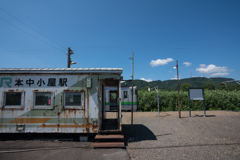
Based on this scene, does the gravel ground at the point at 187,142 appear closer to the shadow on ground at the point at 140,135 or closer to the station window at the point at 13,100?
the shadow on ground at the point at 140,135

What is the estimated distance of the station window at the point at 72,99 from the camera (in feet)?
19.7

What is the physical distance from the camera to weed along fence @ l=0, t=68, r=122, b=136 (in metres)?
5.84

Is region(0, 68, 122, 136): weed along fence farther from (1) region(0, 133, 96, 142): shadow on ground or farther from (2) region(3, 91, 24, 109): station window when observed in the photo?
(1) region(0, 133, 96, 142): shadow on ground

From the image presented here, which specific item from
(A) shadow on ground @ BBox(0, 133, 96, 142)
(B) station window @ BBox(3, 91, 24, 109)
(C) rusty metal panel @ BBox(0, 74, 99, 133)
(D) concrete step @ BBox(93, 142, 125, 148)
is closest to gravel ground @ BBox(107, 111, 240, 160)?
(D) concrete step @ BBox(93, 142, 125, 148)

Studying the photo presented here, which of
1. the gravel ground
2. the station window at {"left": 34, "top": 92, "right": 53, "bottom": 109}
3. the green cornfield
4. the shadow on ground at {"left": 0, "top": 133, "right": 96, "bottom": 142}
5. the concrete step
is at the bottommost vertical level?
the gravel ground

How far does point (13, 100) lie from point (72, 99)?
8.30ft

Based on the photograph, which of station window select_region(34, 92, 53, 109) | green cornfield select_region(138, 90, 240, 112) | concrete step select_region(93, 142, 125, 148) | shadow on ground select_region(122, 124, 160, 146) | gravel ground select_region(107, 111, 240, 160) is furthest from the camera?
green cornfield select_region(138, 90, 240, 112)

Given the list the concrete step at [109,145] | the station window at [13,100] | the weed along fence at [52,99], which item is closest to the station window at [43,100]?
the weed along fence at [52,99]

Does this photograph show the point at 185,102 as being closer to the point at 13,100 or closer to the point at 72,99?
the point at 72,99

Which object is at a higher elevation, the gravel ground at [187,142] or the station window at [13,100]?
the station window at [13,100]

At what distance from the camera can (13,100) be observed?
6027 mm

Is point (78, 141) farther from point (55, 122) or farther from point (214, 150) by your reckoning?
point (214, 150)

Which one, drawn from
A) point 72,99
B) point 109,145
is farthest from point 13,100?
point 109,145

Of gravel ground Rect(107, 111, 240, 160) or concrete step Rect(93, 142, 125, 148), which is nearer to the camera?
gravel ground Rect(107, 111, 240, 160)
